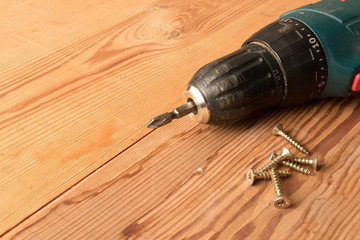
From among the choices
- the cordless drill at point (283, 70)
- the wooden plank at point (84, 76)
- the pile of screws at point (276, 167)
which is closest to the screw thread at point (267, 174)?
the pile of screws at point (276, 167)

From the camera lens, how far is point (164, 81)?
834 mm

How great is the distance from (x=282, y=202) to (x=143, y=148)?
263 millimetres

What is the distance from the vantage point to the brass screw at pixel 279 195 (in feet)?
1.92

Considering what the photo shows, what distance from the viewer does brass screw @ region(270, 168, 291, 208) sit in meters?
0.58

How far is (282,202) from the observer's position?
60cm

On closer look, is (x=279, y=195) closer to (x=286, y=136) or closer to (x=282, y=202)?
(x=282, y=202)

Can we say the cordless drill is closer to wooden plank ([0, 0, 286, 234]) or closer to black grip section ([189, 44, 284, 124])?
black grip section ([189, 44, 284, 124])

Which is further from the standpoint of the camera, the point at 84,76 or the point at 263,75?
the point at 84,76

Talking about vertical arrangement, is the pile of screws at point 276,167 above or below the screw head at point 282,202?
above

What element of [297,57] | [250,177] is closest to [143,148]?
[250,177]

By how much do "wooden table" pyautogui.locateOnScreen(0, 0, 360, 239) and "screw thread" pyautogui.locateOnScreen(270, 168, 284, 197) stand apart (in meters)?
0.02

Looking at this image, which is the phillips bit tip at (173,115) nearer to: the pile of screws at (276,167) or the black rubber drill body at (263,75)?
the black rubber drill body at (263,75)

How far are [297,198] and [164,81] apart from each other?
38 centimetres

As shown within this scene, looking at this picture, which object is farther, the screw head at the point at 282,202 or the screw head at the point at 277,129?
the screw head at the point at 277,129
